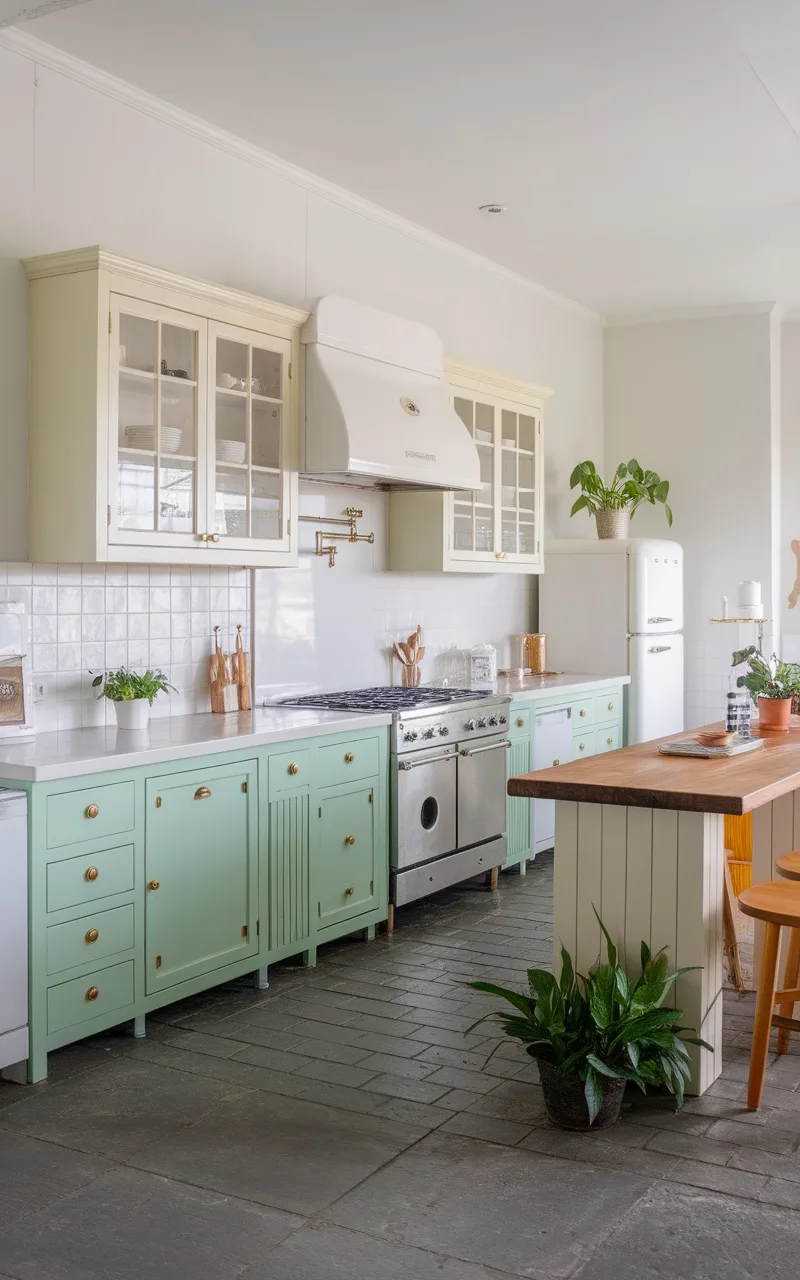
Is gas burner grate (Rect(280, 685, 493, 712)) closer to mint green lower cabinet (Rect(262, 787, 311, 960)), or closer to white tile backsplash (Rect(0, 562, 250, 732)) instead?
white tile backsplash (Rect(0, 562, 250, 732))

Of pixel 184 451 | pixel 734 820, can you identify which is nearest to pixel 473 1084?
pixel 184 451

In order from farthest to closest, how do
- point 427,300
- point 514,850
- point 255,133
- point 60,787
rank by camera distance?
point 427,300
point 514,850
point 255,133
point 60,787

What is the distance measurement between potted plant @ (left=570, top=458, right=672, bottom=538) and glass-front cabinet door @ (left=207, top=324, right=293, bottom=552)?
3097mm

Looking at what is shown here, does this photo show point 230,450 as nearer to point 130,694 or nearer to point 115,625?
point 115,625

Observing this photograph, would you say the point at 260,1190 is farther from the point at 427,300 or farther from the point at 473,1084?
the point at 427,300

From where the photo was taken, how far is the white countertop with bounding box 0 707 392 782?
344cm

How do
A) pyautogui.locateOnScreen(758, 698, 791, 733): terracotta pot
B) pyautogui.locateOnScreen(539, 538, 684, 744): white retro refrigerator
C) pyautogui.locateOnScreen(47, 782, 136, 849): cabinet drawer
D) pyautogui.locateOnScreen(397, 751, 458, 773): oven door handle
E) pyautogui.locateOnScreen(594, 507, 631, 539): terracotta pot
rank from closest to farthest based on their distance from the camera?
pyautogui.locateOnScreen(47, 782, 136, 849): cabinet drawer → pyautogui.locateOnScreen(758, 698, 791, 733): terracotta pot → pyautogui.locateOnScreen(397, 751, 458, 773): oven door handle → pyautogui.locateOnScreen(539, 538, 684, 744): white retro refrigerator → pyautogui.locateOnScreen(594, 507, 631, 539): terracotta pot

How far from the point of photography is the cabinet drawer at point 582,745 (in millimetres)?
6449

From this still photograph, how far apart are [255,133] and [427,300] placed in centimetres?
162

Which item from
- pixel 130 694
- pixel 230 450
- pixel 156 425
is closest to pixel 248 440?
pixel 230 450

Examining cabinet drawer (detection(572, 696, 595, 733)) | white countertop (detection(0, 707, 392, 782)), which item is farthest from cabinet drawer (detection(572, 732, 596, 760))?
white countertop (detection(0, 707, 392, 782))

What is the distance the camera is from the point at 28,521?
412cm

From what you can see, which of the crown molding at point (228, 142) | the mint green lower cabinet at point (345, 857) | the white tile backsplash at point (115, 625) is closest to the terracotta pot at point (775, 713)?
the mint green lower cabinet at point (345, 857)

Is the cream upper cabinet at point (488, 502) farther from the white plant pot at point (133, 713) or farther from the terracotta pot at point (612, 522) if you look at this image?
the white plant pot at point (133, 713)
